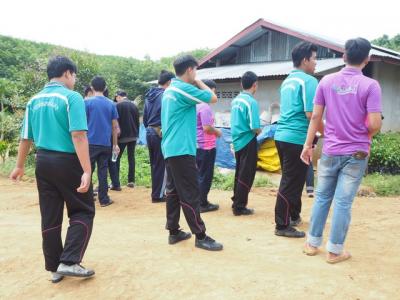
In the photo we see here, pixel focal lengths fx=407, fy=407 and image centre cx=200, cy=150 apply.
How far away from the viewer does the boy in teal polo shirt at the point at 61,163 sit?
3182mm

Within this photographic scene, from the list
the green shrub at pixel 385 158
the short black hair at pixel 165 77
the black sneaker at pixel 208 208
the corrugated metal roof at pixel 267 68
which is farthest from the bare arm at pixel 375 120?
the corrugated metal roof at pixel 267 68

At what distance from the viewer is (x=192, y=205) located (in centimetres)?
397

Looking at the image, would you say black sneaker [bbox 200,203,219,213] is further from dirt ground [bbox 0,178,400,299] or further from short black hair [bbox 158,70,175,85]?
short black hair [bbox 158,70,175,85]

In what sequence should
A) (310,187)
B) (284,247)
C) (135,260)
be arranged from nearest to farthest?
(135,260)
(284,247)
(310,187)

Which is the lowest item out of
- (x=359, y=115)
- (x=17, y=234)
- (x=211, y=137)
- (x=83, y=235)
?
(x=17, y=234)

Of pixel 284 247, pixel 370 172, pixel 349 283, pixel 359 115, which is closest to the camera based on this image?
pixel 349 283

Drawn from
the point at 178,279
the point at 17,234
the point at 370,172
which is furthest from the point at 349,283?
the point at 370,172

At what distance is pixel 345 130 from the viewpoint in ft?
11.1

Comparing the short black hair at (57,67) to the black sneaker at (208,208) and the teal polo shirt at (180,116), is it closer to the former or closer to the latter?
the teal polo shirt at (180,116)

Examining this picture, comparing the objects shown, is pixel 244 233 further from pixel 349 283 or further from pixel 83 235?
pixel 83 235

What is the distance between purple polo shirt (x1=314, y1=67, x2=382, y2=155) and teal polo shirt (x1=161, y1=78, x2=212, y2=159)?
1.13 meters

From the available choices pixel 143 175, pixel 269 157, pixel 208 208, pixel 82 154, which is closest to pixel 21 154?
pixel 82 154

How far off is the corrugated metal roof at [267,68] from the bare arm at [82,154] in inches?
283

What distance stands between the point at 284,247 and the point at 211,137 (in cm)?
213
